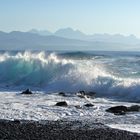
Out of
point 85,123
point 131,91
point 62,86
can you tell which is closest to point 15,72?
point 62,86

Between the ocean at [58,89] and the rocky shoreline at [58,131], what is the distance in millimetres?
863

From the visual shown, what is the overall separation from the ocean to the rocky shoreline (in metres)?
0.86

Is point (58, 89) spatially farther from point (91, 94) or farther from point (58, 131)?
point (58, 131)

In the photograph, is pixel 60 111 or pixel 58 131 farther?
pixel 60 111

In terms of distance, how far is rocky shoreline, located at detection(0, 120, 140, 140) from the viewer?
1316 cm

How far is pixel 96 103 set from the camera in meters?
21.0

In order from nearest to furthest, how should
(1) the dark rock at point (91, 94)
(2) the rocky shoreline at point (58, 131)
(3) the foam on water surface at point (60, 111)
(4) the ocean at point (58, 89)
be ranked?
(2) the rocky shoreline at point (58, 131)
(3) the foam on water surface at point (60, 111)
(4) the ocean at point (58, 89)
(1) the dark rock at point (91, 94)

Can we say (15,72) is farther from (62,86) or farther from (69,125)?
(69,125)

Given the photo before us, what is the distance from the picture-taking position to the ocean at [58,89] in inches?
672

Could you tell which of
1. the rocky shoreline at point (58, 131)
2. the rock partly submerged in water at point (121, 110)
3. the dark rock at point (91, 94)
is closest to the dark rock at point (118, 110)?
the rock partly submerged in water at point (121, 110)

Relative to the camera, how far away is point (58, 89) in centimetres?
2844

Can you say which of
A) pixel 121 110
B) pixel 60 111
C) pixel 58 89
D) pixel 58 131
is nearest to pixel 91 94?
pixel 58 89

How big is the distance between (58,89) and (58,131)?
1444 cm

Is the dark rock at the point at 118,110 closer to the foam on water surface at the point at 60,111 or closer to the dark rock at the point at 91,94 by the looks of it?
the foam on water surface at the point at 60,111
